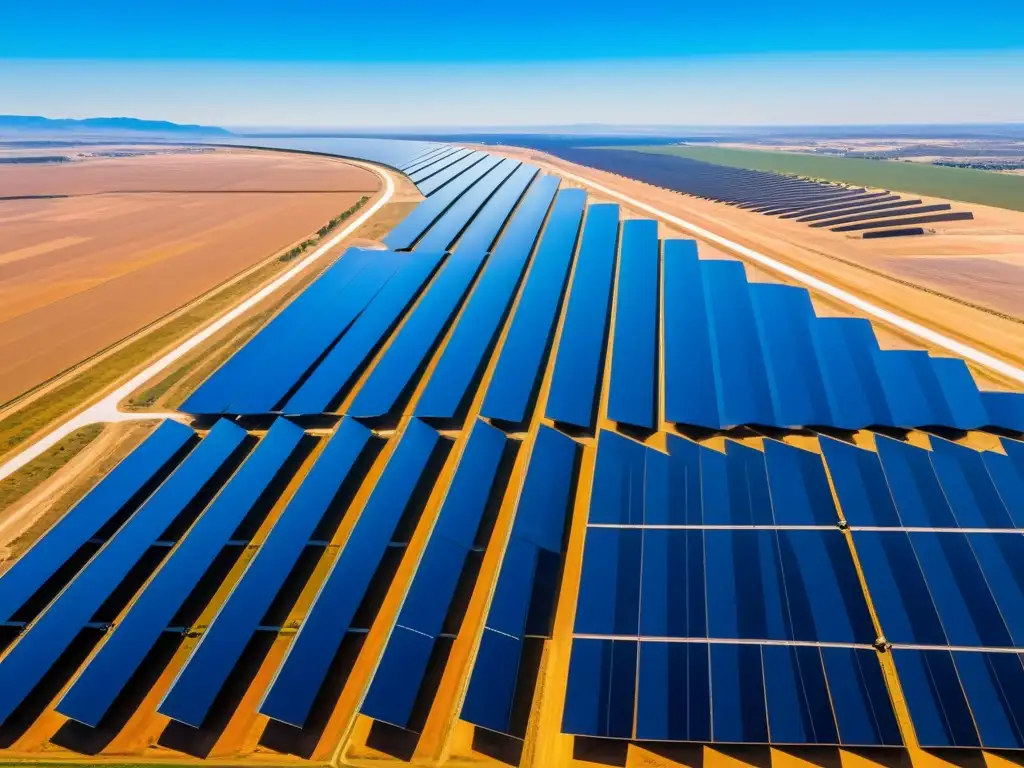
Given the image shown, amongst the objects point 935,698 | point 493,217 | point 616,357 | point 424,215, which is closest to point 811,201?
point 493,217

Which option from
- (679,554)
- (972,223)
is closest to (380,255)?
(679,554)

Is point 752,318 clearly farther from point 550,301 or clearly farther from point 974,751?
point 974,751

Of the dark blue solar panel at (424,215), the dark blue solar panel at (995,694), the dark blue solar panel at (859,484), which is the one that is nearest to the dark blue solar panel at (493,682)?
the dark blue solar panel at (995,694)

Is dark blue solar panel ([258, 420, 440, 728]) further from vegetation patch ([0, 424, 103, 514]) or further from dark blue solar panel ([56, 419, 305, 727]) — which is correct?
vegetation patch ([0, 424, 103, 514])

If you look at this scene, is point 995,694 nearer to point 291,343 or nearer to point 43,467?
point 291,343

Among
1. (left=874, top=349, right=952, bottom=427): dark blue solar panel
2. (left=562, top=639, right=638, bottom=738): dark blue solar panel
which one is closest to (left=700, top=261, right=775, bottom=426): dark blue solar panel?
(left=874, top=349, right=952, bottom=427): dark blue solar panel
